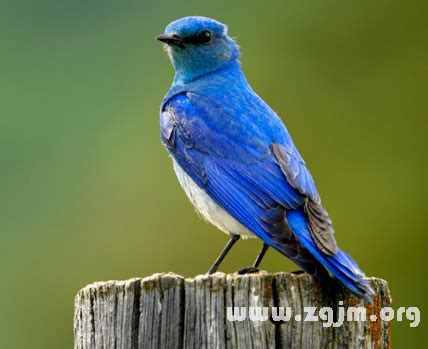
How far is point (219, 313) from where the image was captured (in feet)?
21.7

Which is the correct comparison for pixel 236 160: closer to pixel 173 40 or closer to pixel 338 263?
pixel 173 40

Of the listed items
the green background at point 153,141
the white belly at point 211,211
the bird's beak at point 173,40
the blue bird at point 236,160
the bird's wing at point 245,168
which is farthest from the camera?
the green background at point 153,141

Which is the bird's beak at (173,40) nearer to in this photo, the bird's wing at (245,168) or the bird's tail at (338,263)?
the bird's wing at (245,168)

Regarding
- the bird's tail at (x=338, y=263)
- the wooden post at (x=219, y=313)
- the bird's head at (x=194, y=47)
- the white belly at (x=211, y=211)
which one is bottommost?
the wooden post at (x=219, y=313)

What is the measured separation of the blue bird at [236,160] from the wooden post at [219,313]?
21 centimetres

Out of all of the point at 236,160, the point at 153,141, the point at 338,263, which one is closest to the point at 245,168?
the point at 236,160

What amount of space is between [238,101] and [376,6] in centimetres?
969

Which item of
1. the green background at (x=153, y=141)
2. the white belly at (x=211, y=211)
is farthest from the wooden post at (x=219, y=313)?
the green background at (x=153, y=141)

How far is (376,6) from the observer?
18547mm

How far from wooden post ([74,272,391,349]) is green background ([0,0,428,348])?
26.0 ft

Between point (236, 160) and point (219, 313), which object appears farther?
point (236, 160)

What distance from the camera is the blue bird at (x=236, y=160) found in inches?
299

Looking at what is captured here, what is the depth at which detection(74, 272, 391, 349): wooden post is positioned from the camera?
657cm

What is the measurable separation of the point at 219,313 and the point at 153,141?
11658 mm
